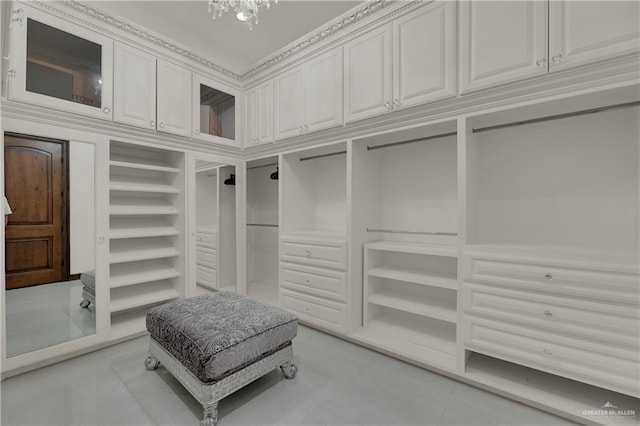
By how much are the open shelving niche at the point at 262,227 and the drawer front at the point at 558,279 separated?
2.54 metres

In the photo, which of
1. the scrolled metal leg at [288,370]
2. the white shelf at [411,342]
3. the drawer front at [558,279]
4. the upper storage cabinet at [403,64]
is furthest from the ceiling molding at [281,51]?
the scrolled metal leg at [288,370]

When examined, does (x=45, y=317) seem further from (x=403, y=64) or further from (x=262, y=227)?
(x=403, y=64)

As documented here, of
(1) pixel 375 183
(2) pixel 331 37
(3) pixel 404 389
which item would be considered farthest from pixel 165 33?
(3) pixel 404 389

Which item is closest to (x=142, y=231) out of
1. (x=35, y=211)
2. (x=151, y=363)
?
(x=35, y=211)

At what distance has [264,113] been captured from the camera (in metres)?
3.16

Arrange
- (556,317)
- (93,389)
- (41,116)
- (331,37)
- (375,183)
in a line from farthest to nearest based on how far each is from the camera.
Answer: (375,183) → (331,37) → (41,116) → (93,389) → (556,317)

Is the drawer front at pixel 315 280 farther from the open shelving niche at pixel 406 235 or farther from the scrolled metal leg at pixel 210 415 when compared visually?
the scrolled metal leg at pixel 210 415

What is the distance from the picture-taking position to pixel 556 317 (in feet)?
5.36

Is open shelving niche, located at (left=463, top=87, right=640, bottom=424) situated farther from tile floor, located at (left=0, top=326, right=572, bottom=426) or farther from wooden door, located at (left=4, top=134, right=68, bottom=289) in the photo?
wooden door, located at (left=4, top=134, right=68, bottom=289)

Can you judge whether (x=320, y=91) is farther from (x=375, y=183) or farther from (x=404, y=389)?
(x=404, y=389)

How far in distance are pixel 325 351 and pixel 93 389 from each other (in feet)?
5.40

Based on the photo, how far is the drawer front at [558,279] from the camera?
147 centimetres

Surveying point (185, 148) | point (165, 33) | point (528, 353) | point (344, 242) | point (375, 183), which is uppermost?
point (165, 33)

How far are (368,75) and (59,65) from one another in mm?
2427
